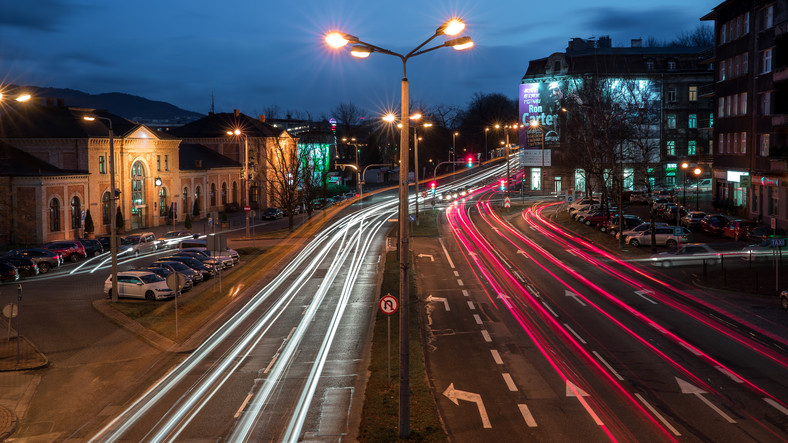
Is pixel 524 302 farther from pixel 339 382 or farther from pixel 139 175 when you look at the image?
pixel 139 175

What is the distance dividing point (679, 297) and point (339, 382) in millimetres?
17594

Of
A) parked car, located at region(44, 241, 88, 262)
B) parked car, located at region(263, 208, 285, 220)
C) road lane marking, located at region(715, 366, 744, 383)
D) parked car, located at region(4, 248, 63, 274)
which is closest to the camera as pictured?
road lane marking, located at region(715, 366, 744, 383)

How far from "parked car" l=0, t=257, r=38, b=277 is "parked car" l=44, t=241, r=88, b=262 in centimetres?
480

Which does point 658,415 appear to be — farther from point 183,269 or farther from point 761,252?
point 183,269

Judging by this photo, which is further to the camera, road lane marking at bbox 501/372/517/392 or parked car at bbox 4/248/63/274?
parked car at bbox 4/248/63/274

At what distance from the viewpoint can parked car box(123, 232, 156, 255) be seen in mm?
50156

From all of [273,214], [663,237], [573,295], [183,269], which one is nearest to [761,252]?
[663,237]

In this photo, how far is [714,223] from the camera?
45.7 meters

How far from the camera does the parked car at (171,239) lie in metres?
53.0

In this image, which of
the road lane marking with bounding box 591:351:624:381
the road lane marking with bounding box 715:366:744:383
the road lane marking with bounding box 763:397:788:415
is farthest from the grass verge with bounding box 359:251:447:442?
the road lane marking with bounding box 715:366:744:383

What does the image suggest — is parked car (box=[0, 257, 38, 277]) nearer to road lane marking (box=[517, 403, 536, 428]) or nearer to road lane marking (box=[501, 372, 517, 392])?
road lane marking (box=[501, 372, 517, 392])

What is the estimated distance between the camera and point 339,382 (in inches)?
690

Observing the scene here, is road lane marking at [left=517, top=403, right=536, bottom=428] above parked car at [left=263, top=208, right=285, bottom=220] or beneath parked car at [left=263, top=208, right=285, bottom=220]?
beneath

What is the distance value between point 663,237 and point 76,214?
47.8m
